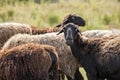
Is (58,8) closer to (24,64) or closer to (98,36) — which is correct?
(98,36)

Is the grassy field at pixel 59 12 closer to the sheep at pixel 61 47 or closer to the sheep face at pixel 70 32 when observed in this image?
the sheep at pixel 61 47

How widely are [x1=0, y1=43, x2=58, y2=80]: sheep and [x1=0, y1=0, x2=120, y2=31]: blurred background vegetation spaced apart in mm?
8650

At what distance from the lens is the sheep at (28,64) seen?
902cm

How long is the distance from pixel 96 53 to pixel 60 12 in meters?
11.7

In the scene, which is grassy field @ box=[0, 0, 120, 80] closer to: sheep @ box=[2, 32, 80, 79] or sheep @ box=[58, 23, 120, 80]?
sheep @ box=[2, 32, 80, 79]

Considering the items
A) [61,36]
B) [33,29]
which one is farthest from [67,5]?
[61,36]

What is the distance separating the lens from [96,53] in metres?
10.6

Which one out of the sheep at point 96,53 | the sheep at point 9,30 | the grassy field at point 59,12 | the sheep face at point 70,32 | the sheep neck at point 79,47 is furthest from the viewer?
the grassy field at point 59,12

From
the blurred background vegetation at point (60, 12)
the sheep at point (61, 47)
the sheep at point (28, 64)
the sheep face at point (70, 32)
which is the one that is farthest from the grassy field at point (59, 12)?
the sheep at point (28, 64)

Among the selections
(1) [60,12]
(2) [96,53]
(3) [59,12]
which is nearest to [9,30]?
(2) [96,53]

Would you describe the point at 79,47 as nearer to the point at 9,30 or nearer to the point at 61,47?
the point at 61,47

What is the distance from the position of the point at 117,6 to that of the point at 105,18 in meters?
4.18

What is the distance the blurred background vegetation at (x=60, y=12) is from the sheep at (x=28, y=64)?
865 centimetres

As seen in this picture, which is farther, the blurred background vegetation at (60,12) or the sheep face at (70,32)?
the blurred background vegetation at (60,12)
